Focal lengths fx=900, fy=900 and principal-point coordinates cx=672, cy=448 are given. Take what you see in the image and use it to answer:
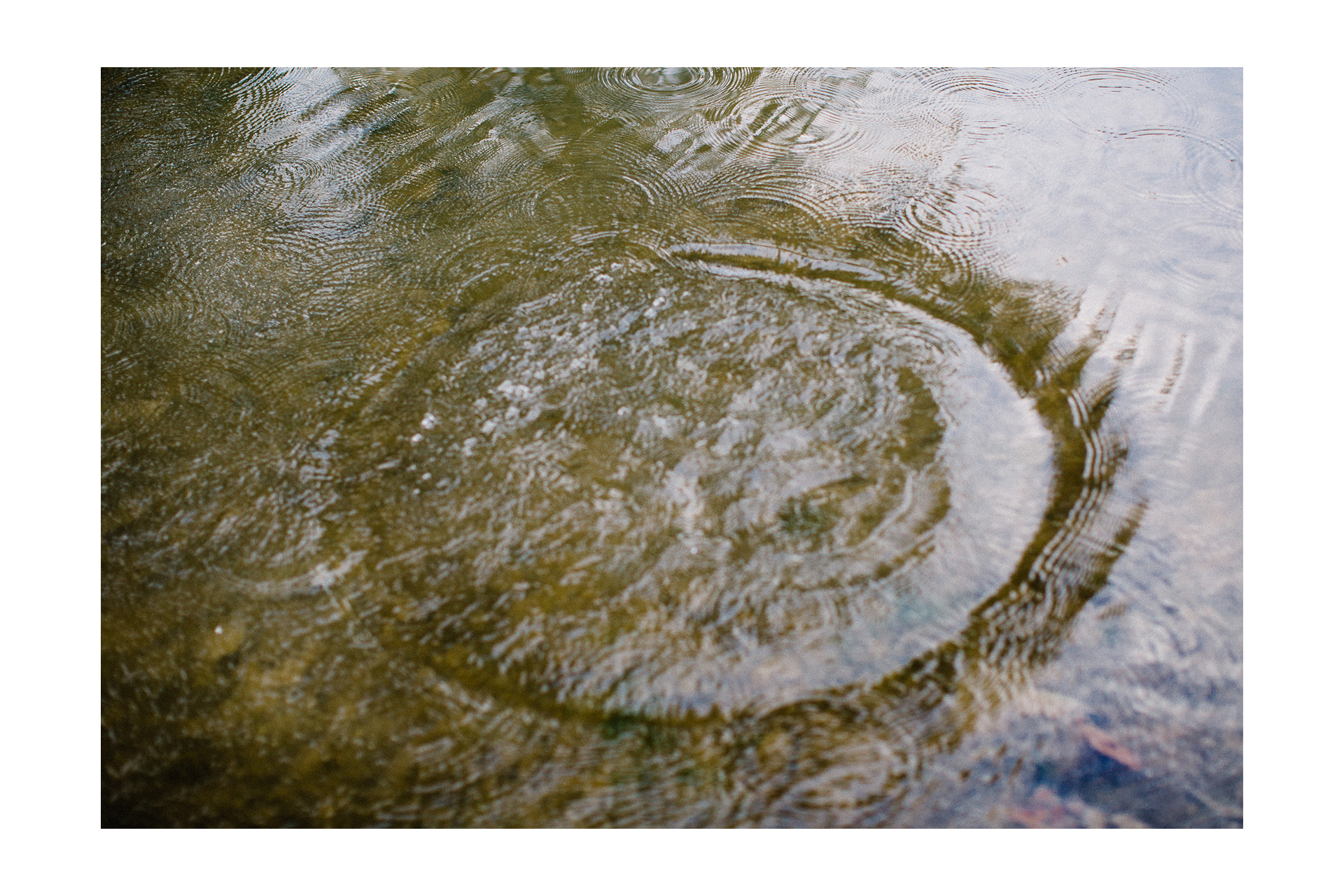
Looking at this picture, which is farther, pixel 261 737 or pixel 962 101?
pixel 962 101

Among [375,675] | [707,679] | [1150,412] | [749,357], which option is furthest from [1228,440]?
[375,675]

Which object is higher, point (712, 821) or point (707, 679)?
point (707, 679)

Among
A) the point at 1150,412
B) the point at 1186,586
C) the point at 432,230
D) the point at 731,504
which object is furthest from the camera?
the point at 432,230

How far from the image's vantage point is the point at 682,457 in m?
1.78

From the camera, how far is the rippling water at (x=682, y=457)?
4.66ft

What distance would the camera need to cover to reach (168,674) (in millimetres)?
1527

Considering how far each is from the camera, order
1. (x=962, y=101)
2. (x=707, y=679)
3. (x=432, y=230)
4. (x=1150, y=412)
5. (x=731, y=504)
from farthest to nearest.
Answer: (x=962, y=101)
(x=432, y=230)
(x=1150, y=412)
(x=731, y=504)
(x=707, y=679)

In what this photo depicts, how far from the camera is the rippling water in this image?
4.66 feet

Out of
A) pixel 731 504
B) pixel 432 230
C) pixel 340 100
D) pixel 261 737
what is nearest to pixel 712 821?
pixel 731 504

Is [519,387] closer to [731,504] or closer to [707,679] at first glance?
[731,504]

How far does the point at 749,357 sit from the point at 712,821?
0.96 m

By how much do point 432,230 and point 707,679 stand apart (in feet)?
4.52

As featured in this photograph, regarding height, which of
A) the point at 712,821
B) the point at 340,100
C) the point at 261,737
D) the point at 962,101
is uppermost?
the point at 340,100

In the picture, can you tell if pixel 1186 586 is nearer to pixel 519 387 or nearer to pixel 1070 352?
pixel 1070 352
